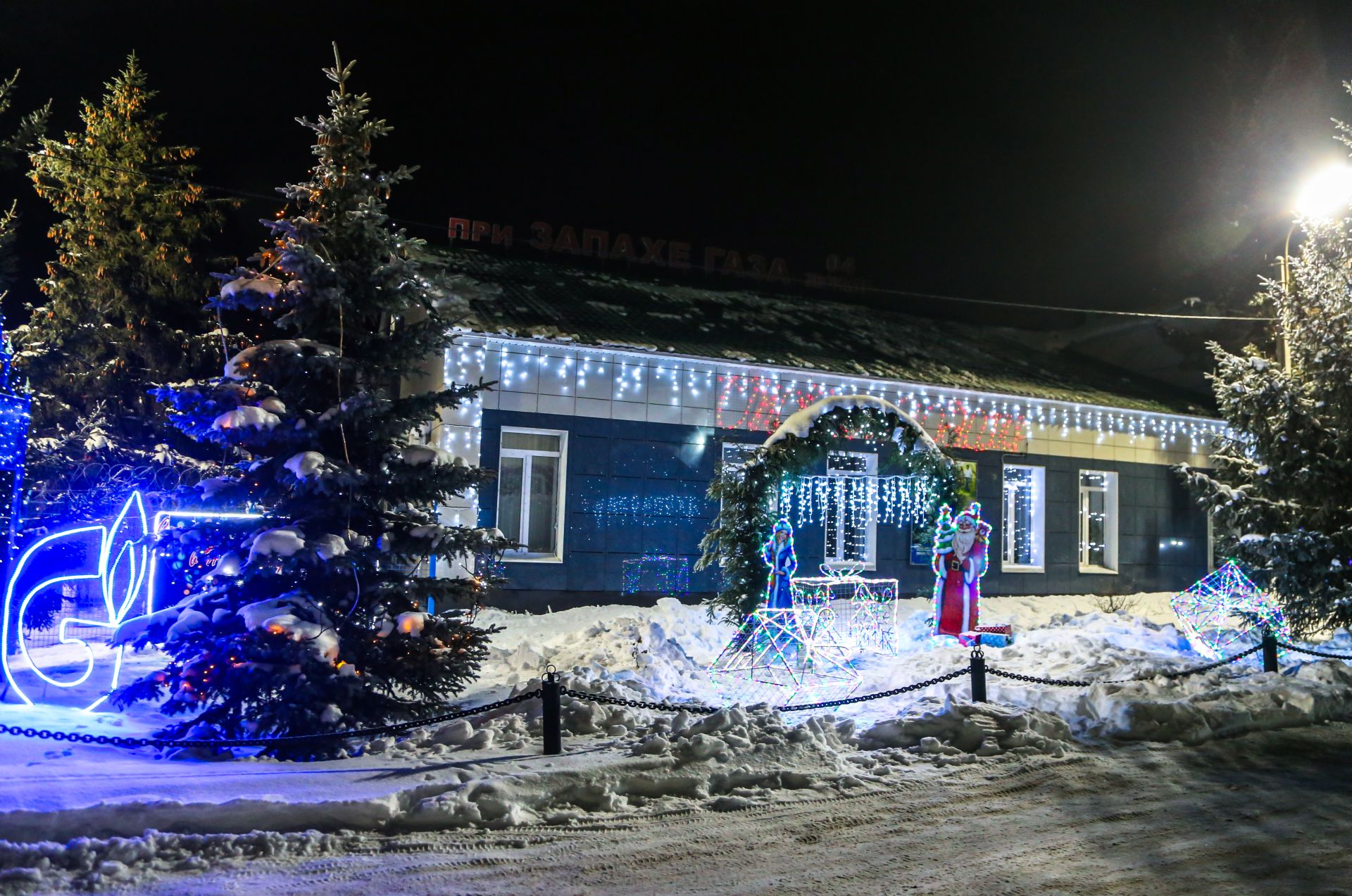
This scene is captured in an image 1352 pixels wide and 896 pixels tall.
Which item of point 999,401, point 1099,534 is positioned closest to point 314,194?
point 999,401

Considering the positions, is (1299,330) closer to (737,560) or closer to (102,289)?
(737,560)

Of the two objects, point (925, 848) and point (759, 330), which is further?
point (759, 330)

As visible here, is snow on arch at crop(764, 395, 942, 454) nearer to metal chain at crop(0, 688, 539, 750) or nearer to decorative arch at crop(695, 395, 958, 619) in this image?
decorative arch at crop(695, 395, 958, 619)

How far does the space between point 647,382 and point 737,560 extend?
4896mm

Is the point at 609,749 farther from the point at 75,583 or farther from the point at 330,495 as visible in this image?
the point at 75,583

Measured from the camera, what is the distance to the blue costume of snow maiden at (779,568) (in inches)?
448

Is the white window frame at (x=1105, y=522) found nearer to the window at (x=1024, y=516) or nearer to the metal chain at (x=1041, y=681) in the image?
the window at (x=1024, y=516)

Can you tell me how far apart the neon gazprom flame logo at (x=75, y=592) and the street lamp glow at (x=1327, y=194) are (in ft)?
48.2

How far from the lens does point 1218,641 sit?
13.1 meters

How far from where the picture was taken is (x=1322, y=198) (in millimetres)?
12930

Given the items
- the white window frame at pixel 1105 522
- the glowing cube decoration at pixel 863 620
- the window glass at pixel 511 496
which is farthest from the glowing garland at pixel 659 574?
the white window frame at pixel 1105 522

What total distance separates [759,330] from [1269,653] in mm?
10338

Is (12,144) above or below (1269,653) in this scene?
above

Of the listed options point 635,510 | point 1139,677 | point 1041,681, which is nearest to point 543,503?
point 635,510
